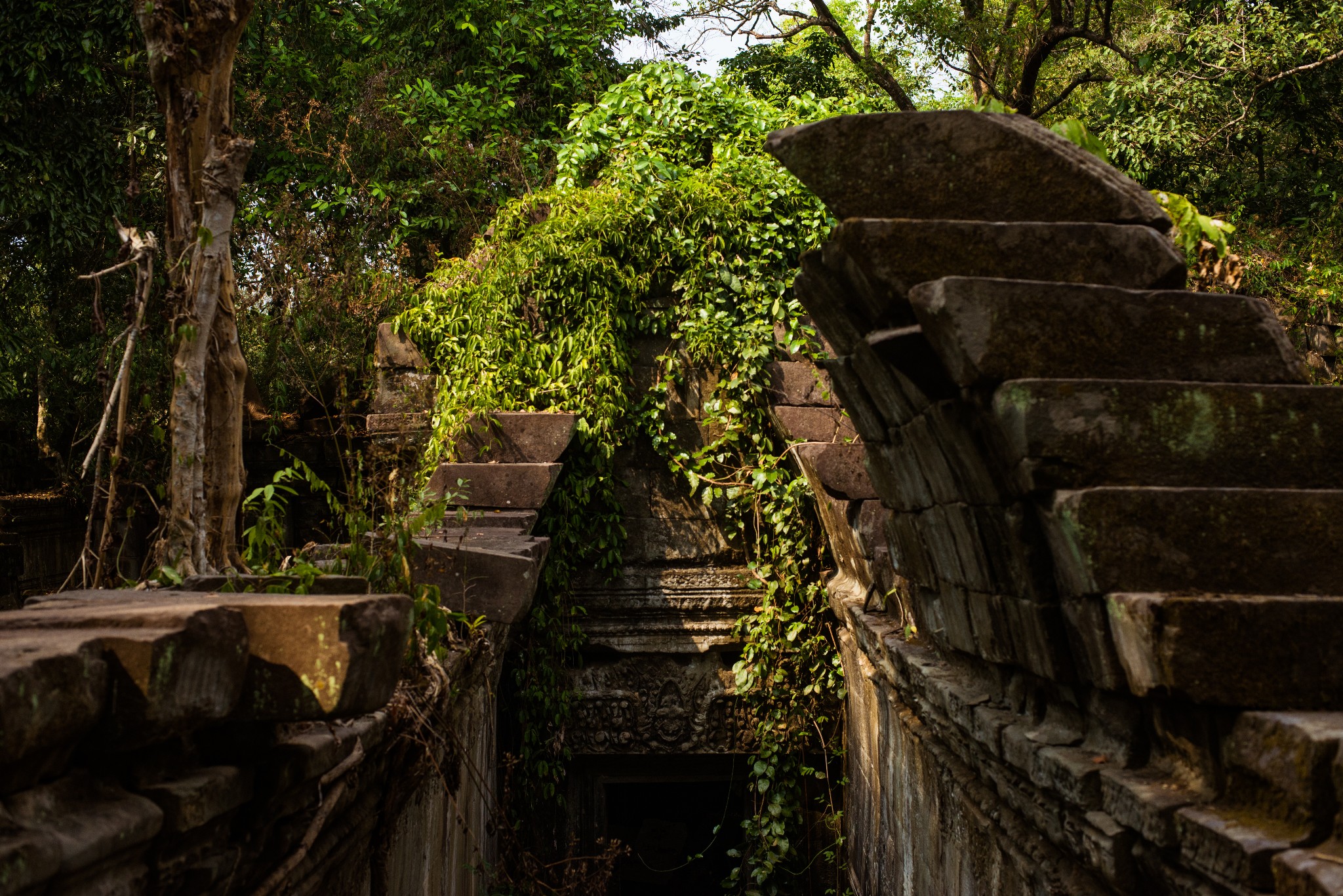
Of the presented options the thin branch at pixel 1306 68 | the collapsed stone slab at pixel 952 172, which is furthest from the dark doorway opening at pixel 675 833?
the thin branch at pixel 1306 68

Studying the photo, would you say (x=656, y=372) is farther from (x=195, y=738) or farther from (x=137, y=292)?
(x=195, y=738)

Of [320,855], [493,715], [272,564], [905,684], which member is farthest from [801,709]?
[320,855]

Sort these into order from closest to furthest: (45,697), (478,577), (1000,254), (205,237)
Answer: (45,697) → (1000,254) → (205,237) → (478,577)

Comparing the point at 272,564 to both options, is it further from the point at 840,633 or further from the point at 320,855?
the point at 840,633

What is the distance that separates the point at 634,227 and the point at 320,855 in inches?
192

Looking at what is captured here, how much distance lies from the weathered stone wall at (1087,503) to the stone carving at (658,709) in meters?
3.35

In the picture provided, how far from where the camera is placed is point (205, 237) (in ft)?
10.1

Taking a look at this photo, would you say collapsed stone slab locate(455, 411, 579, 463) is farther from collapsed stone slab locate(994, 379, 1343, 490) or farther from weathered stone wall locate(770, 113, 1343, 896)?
collapsed stone slab locate(994, 379, 1343, 490)

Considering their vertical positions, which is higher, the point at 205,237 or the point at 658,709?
the point at 205,237

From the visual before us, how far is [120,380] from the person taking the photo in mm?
2914

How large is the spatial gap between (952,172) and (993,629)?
121 centimetres

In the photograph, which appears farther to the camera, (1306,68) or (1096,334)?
(1306,68)

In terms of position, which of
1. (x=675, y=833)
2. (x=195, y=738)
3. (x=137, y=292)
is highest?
(x=137, y=292)

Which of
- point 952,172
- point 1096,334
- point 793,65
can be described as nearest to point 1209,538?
point 1096,334
